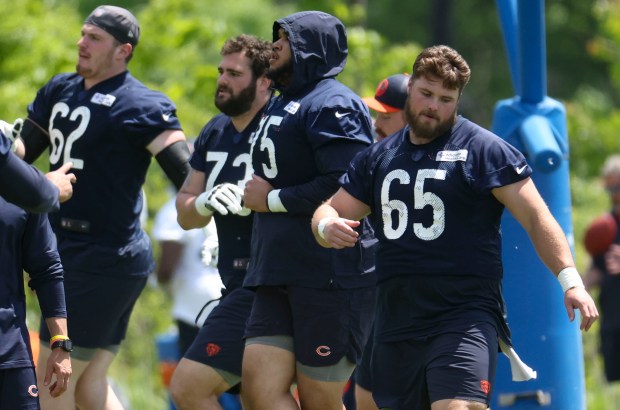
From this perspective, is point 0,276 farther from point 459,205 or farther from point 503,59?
point 503,59

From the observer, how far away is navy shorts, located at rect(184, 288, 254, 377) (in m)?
7.44

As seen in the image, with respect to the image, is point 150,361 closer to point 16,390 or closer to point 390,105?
point 390,105

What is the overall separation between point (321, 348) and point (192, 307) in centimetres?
365

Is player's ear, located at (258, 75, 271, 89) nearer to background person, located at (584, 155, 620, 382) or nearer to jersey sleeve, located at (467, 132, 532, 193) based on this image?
jersey sleeve, located at (467, 132, 532, 193)

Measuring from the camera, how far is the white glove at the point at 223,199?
7.43 metres

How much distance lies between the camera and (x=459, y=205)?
21.3 feet

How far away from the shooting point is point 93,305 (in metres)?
8.02

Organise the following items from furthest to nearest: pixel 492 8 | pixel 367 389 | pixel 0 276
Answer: pixel 492 8 < pixel 367 389 < pixel 0 276

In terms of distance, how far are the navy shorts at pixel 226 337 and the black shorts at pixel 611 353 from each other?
4.82 meters

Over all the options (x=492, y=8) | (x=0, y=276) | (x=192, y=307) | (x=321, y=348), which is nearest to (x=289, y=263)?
(x=321, y=348)

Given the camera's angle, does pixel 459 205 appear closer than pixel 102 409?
Yes

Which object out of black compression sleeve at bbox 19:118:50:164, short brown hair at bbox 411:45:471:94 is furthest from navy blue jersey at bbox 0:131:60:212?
black compression sleeve at bbox 19:118:50:164

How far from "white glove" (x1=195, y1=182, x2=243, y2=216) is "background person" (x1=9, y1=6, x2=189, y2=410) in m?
0.60

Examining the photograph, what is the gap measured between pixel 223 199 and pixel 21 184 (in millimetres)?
1882
